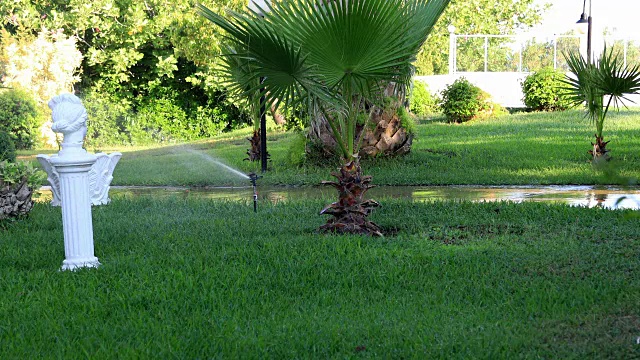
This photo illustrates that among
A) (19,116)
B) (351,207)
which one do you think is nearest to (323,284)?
(351,207)

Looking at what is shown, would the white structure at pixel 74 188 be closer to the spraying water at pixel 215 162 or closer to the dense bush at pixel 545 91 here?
the spraying water at pixel 215 162

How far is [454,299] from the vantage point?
4926mm

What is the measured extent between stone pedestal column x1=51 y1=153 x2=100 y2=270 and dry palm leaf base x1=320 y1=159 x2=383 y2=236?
2208mm

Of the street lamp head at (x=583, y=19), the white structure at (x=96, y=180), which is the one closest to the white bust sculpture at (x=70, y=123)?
the white structure at (x=96, y=180)

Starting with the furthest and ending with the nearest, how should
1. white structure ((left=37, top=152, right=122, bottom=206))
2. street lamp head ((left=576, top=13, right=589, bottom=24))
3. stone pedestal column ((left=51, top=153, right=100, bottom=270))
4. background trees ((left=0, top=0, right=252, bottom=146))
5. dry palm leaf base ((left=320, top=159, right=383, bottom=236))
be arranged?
1. background trees ((left=0, top=0, right=252, bottom=146))
2. street lamp head ((left=576, top=13, right=589, bottom=24))
3. white structure ((left=37, top=152, right=122, bottom=206))
4. dry palm leaf base ((left=320, top=159, right=383, bottom=236))
5. stone pedestal column ((left=51, top=153, right=100, bottom=270))

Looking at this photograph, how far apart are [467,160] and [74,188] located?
8222mm

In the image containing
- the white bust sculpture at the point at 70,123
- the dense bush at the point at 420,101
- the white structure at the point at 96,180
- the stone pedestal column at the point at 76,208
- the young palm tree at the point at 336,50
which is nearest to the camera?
the stone pedestal column at the point at 76,208

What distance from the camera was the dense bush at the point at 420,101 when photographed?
2234cm

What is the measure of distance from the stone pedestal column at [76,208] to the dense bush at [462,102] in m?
14.4

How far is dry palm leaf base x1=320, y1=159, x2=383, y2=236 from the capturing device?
23.4 feet

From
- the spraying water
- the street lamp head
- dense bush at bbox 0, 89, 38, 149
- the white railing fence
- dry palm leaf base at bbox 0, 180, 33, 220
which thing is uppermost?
the street lamp head

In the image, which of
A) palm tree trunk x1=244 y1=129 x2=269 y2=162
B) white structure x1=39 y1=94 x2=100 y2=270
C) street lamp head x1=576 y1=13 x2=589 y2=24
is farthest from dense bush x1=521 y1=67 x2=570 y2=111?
white structure x1=39 y1=94 x2=100 y2=270

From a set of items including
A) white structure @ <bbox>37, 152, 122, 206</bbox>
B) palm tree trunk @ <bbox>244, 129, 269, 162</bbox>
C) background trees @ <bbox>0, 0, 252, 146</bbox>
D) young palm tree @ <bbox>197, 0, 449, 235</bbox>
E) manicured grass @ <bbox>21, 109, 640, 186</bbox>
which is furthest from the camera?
background trees @ <bbox>0, 0, 252, 146</bbox>

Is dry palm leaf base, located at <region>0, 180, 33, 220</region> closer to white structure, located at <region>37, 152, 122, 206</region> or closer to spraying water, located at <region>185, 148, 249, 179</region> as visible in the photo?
white structure, located at <region>37, 152, 122, 206</region>
